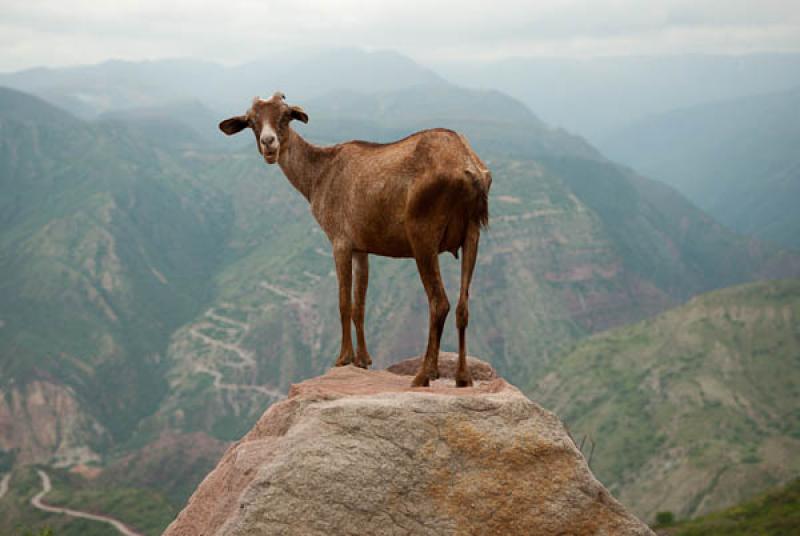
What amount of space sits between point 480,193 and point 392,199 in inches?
49.4

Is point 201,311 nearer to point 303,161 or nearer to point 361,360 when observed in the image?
point 361,360

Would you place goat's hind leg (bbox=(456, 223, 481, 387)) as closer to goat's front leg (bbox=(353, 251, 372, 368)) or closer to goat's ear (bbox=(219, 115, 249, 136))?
goat's front leg (bbox=(353, 251, 372, 368))

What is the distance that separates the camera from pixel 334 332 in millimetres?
137875

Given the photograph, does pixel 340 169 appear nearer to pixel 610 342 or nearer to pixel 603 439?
pixel 603 439

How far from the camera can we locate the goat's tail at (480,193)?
1134 centimetres

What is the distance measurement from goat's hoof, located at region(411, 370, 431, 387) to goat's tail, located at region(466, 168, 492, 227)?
2290mm

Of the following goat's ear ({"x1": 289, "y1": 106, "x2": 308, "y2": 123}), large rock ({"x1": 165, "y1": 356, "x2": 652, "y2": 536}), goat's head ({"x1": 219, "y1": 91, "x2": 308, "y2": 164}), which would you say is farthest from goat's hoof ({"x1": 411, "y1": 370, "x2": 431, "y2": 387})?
goat's ear ({"x1": 289, "y1": 106, "x2": 308, "y2": 123})

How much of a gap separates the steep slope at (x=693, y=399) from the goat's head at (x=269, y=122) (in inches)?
2699

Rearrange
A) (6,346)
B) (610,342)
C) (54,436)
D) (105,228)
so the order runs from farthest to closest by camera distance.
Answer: (105,228), (6,346), (54,436), (610,342)

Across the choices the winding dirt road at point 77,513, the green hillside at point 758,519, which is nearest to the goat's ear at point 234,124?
the green hillside at point 758,519

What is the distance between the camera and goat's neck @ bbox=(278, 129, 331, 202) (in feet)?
44.9

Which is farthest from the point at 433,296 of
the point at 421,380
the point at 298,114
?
the point at 298,114

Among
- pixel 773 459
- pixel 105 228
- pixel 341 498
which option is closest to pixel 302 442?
pixel 341 498

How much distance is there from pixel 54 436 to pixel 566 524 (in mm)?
120248
